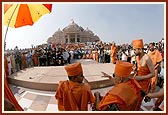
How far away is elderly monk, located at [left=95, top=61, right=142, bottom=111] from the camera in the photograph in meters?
1.50

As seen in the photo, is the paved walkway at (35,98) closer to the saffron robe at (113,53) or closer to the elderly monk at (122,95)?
the saffron robe at (113,53)

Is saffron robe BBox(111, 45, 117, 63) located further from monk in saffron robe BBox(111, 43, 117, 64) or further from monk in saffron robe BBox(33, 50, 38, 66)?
monk in saffron robe BBox(33, 50, 38, 66)

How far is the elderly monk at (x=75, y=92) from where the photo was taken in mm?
1729

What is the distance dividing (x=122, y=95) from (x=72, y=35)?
862mm

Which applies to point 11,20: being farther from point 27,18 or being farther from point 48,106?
point 48,106

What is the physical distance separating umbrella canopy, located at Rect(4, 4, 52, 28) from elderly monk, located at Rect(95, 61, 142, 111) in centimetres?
83

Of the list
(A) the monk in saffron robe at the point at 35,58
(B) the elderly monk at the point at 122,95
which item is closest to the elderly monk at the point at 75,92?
(B) the elderly monk at the point at 122,95

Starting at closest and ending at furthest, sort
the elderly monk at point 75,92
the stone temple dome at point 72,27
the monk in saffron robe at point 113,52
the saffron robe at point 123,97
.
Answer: the saffron robe at point 123,97
the elderly monk at point 75,92
the stone temple dome at point 72,27
the monk in saffron robe at point 113,52

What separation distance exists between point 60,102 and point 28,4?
843 mm

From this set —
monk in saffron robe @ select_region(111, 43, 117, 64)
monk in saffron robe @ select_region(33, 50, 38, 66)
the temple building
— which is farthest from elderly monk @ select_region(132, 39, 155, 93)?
monk in saffron robe @ select_region(33, 50, 38, 66)

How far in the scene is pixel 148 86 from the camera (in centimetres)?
228

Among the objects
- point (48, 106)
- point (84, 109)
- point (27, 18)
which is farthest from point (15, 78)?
point (84, 109)

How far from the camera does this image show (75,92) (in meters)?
1.73

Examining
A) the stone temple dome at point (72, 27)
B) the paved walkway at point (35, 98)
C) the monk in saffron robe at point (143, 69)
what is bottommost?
the paved walkway at point (35, 98)
